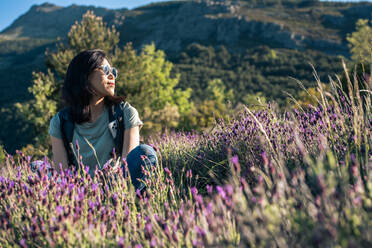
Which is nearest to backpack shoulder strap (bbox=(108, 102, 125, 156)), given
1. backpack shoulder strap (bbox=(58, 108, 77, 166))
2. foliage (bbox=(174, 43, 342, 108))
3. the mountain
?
backpack shoulder strap (bbox=(58, 108, 77, 166))

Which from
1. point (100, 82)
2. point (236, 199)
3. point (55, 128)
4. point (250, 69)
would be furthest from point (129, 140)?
point (250, 69)

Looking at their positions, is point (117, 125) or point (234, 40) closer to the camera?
point (117, 125)

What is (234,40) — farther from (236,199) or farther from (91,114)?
(236,199)

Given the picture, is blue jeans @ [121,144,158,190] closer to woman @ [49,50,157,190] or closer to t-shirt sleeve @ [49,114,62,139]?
woman @ [49,50,157,190]

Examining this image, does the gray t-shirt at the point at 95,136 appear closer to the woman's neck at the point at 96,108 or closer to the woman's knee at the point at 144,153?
the woman's neck at the point at 96,108

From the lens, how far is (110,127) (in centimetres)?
311

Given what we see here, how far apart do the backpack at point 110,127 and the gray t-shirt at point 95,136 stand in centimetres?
5

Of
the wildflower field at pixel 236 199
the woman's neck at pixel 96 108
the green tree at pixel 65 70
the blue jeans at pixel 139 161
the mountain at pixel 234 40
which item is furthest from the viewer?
the mountain at pixel 234 40

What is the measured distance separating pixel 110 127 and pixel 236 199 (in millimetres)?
2225

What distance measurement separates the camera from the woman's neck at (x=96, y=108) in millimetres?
3234

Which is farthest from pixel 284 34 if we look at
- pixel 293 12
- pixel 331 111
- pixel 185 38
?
pixel 331 111

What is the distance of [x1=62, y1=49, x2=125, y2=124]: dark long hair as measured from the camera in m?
3.05

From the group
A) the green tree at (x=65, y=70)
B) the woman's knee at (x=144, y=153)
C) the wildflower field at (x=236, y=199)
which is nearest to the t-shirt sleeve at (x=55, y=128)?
the wildflower field at (x=236, y=199)

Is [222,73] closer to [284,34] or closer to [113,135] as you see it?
[284,34]
